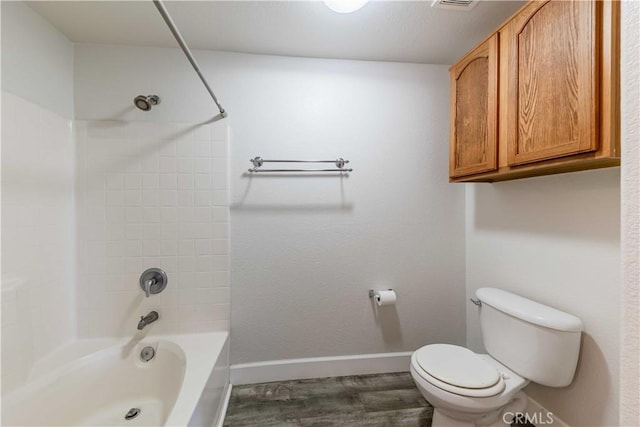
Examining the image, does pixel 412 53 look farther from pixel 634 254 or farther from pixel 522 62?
pixel 634 254

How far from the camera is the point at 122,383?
1.51 m

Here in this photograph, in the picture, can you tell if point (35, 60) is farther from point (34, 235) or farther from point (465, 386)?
point (465, 386)

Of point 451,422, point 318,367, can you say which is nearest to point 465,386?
point 451,422

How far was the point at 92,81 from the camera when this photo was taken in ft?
5.49

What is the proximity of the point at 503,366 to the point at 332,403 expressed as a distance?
1.01 meters

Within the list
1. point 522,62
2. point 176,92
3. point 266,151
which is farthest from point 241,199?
point 522,62

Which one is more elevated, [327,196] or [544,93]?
[544,93]

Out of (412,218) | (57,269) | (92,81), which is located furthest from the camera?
(412,218)

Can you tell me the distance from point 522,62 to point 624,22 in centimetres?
87

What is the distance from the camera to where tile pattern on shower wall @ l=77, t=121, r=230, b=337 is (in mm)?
1663

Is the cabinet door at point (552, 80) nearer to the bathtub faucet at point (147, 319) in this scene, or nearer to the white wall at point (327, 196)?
the white wall at point (327, 196)

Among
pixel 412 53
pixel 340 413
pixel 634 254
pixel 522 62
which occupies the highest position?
pixel 412 53

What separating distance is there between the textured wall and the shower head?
2.02 meters

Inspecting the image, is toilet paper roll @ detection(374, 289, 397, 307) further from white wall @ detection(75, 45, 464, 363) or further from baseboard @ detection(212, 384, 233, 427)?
baseboard @ detection(212, 384, 233, 427)
